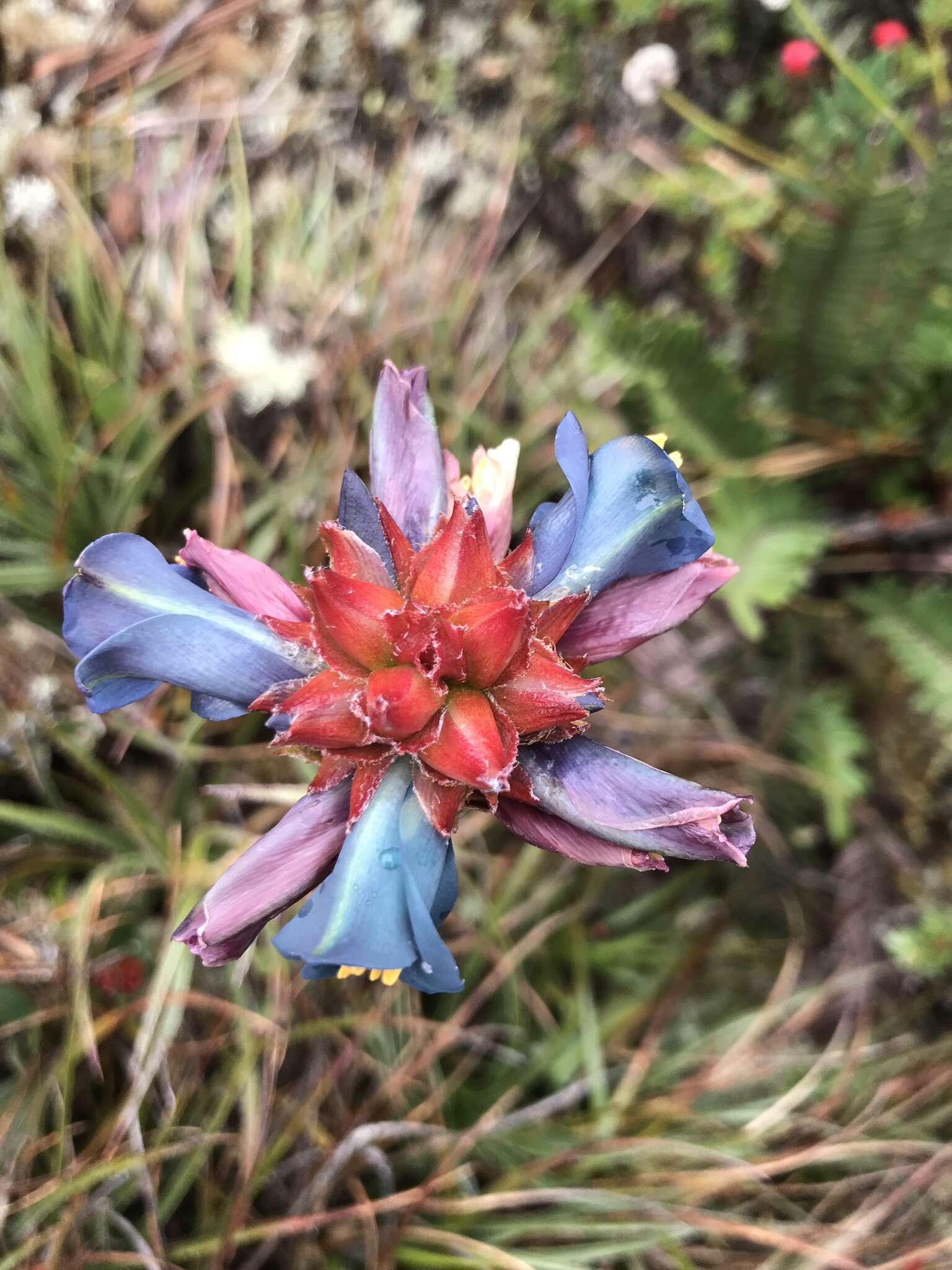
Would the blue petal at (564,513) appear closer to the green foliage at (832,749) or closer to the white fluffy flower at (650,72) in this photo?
the green foliage at (832,749)

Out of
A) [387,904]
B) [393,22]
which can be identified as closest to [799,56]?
[393,22]

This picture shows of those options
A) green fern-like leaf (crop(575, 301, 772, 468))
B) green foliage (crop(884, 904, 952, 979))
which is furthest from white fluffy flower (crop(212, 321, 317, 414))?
green foliage (crop(884, 904, 952, 979))

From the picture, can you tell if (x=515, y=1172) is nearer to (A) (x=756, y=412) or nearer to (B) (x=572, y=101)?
(A) (x=756, y=412)

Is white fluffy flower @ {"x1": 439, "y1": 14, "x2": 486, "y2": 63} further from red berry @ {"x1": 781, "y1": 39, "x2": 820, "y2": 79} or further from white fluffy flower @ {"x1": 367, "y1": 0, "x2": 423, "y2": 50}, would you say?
red berry @ {"x1": 781, "y1": 39, "x2": 820, "y2": 79}

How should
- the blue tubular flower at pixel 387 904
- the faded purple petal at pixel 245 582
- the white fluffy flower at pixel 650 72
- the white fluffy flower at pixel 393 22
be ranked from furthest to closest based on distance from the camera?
the white fluffy flower at pixel 393 22
the white fluffy flower at pixel 650 72
the faded purple petal at pixel 245 582
the blue tubular flower at pixel 387 904

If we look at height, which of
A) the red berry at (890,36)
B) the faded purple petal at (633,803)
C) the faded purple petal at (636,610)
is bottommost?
the faded purple petal at (633,803)

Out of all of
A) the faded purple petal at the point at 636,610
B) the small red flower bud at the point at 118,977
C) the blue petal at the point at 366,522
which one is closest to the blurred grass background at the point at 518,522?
the small red flower bud at the point at 118,977
